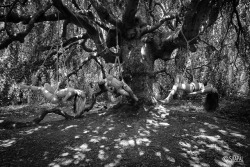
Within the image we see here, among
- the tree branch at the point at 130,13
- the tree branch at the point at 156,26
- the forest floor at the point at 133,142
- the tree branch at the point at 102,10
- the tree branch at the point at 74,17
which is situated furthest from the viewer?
the tree branch at the point at 156,26

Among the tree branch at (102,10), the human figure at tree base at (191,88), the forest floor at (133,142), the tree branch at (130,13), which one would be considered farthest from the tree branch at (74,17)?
the human figure at tree base at (191,88)

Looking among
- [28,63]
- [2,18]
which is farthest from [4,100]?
[2,18]

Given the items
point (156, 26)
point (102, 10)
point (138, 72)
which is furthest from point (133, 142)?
point (102, 10)

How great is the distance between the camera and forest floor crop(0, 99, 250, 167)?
2.37 m

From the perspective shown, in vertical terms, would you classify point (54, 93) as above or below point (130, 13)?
below

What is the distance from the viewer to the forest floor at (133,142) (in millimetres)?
2373

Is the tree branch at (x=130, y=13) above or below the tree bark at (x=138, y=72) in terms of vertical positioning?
above

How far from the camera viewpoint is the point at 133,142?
2.88 metres

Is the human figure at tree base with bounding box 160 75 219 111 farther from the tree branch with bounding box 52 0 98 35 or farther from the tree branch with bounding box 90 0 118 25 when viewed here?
the tree branch with bounding box 52 0 98 35

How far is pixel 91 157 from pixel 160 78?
7.76 metres

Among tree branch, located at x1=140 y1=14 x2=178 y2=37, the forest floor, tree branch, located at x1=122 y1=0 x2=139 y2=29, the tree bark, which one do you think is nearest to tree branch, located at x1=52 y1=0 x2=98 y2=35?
tree branch, located at x1=122 y1=0 x2=139 y2=29

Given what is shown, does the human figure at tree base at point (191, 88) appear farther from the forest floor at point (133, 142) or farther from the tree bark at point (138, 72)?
the tree bark at point (138, 72)

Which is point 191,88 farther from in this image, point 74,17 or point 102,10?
point 74,17

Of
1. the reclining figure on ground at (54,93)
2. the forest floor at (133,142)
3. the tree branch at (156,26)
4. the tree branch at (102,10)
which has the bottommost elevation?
the forest floor at (133,142)
